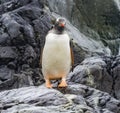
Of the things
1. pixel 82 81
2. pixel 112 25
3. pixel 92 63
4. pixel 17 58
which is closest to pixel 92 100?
pixel 82 81

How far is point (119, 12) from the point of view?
28391 millimetres

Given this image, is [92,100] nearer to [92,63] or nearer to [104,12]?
[92,63]

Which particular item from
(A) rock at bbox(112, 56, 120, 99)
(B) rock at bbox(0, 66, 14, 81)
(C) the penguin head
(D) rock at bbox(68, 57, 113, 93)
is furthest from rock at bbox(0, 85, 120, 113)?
(B) rock at bbox(0, 66, 14, 81)

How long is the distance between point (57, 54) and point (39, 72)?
8.63 metres

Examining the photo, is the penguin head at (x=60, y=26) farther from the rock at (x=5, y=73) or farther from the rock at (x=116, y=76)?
the rock at (x=5, y=73)

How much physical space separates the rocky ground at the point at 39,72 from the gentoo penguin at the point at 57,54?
1.14ft

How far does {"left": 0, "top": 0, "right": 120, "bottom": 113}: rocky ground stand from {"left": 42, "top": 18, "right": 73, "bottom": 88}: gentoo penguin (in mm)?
347

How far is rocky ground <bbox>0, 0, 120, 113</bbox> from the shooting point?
859 cm

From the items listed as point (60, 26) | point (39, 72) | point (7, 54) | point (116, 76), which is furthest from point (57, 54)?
point (7, 54)

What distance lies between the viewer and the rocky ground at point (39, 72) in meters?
8.59

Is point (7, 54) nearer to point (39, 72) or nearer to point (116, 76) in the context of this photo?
point (39, 72)

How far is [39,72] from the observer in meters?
18.5

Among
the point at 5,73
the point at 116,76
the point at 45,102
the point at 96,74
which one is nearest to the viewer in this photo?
the point at 45,102

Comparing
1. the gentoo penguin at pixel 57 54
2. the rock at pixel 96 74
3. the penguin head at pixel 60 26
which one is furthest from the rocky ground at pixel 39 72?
the penguin head at pixel 60 26
